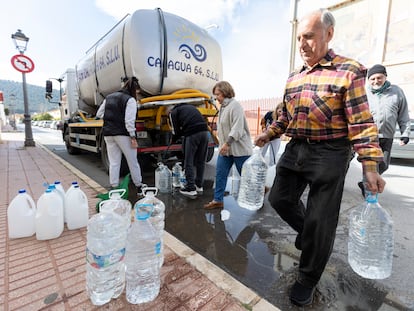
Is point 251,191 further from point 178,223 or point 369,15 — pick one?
point 369,15

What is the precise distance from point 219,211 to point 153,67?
275 cm

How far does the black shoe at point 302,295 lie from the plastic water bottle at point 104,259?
1.15m

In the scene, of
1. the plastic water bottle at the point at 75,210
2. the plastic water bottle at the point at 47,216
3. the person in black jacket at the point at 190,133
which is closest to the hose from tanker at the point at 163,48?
the person in black jacket at the point at 190,133

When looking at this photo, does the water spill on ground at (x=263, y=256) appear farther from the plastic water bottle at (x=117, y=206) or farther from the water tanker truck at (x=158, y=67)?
the water tanker truck at (x=158, y=67)

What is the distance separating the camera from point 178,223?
2.70 meters

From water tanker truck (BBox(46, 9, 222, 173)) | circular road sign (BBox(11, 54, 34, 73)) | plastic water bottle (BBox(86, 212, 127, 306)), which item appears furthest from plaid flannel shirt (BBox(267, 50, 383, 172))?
circular road sign (BBox(11, 54, 34, 73))

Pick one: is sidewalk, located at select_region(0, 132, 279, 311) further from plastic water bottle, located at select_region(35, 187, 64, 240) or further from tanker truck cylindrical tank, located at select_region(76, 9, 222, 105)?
tanker truck cylindrical tank, located at select_region(76, 9, 222, 105)

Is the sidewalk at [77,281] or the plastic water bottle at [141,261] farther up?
the plastic water bottle at [141,261]

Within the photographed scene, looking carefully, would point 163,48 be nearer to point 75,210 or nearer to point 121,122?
point 121,122

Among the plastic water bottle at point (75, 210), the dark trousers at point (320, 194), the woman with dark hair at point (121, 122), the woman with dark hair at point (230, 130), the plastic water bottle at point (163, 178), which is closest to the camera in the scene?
the dark trousers at point (320, 194)

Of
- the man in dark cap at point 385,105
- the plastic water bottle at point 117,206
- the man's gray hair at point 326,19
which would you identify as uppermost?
the man's gray hair at point 326,19

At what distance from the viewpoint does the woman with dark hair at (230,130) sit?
281 centimetres

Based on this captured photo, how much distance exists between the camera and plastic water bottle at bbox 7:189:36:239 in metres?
2.10

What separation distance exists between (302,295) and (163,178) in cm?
275
